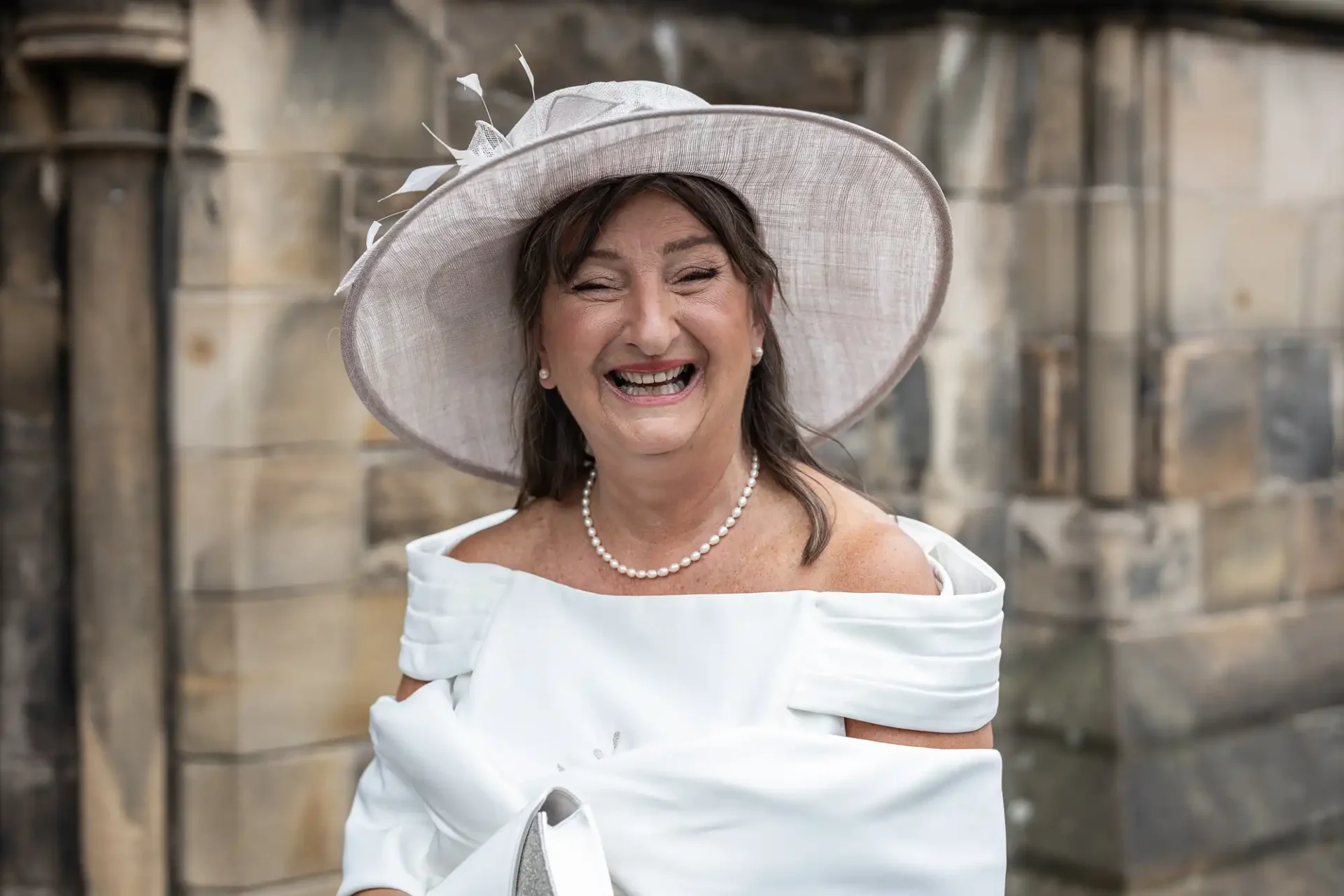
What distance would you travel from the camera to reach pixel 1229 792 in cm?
403

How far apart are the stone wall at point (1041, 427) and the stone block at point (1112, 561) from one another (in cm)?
1

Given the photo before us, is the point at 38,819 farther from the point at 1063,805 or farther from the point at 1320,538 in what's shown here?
the point at 1320,538

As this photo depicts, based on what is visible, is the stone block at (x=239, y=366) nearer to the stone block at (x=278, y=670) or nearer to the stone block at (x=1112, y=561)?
the stone block at (x=278, y=670)

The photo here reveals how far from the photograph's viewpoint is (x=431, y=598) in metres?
2.10

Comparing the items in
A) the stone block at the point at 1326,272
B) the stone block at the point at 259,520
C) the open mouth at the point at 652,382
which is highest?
the stone block at the point at 1326,272

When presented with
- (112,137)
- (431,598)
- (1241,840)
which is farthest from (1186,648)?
(112,137)

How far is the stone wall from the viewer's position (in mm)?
3131

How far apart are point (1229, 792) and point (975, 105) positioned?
2038mm

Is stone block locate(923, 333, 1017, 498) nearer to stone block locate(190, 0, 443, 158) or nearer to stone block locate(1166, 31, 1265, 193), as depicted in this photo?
stone block locate(1166, 31, 1265, 193)

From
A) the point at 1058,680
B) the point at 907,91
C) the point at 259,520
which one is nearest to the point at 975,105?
the point at 907,91

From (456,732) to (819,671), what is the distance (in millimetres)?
487

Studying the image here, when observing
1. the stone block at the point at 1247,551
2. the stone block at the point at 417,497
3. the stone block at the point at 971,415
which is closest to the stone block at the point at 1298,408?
the stone block at the point at 1247,551

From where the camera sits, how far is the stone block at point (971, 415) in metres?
4.07

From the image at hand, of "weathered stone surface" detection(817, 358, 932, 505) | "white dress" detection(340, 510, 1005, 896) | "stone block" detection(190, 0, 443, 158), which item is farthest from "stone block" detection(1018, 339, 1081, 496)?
"white dress" detection(340, 510, 1005, 896)
